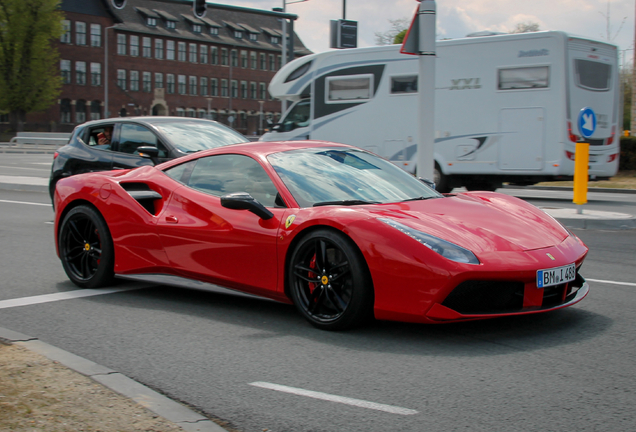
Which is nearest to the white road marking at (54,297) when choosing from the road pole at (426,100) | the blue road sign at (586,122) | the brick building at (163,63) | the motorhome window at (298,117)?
the road pole at (426,100)

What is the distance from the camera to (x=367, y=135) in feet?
59.1

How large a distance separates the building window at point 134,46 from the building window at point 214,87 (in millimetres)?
10621

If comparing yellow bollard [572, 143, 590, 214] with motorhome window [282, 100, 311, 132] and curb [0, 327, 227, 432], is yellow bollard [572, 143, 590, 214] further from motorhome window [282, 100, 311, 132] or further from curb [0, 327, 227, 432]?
curb [0, 327, 227, 432]

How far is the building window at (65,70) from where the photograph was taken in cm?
7394

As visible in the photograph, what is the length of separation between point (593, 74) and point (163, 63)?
72.8 metres

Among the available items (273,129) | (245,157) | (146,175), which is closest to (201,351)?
(245,157)

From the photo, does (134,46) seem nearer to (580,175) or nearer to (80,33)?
(80,33)

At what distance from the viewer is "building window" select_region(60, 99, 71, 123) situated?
74.2 metres

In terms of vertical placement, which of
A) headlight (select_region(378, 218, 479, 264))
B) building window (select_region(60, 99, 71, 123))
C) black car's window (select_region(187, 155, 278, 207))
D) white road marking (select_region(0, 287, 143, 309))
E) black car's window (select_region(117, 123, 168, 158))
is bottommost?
white road marking (select_region(0, 287, 143, 309))

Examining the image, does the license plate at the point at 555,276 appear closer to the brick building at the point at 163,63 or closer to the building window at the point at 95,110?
the brick building at the point at 163,63

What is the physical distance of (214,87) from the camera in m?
89.2

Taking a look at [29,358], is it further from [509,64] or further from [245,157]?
[509,64]

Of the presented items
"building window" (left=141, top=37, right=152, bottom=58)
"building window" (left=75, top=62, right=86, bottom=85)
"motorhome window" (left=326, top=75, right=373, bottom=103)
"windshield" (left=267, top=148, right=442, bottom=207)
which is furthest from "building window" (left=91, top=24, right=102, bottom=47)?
"windshield" (left=267, top=148, right=442, bottom=207)

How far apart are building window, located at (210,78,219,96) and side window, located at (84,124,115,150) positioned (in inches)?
3128
